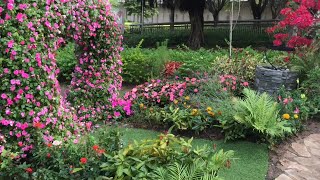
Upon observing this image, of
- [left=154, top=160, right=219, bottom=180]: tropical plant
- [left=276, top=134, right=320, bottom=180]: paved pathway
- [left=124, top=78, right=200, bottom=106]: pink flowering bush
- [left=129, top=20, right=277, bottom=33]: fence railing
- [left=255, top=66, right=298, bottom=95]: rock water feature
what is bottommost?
[left=276, top=134, right=320, bottom=180]: paved pathway

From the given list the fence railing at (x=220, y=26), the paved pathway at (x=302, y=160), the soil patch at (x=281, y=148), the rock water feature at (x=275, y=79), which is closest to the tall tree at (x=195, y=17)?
the fence railing at (x=220, y=26)

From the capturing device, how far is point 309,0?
296 inches

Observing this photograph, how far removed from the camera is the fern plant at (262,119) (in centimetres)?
506

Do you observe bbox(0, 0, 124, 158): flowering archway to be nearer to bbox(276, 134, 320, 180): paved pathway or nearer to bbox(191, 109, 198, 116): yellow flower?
bbox(191, 109, 198, 116): yellow flower

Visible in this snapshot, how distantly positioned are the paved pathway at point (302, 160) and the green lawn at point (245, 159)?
23 cm

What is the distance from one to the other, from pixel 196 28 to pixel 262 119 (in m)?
13.7

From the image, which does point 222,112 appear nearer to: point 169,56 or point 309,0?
point 309,0

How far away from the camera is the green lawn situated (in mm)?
4484

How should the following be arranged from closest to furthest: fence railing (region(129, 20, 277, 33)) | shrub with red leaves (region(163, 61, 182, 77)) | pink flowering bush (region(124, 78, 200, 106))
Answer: pink flowering bush (region(124, 78, 200, 106))
shrub with red leaves (region(163, 61, 182, 77))
fence railing (region(129, 20, 277, 33))

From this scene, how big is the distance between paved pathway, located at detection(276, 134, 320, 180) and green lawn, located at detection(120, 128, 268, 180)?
0.76ft

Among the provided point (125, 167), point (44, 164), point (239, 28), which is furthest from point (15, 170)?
point (239, 28)

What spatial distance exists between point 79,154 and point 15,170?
62 cm

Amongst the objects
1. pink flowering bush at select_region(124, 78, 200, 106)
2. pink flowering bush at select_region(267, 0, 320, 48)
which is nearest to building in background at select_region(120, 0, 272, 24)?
pink flowering bush at select_region(267, 0, 320, 48)

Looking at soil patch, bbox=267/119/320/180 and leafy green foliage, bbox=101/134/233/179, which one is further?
soil patch, bbox=267/119/320/180
